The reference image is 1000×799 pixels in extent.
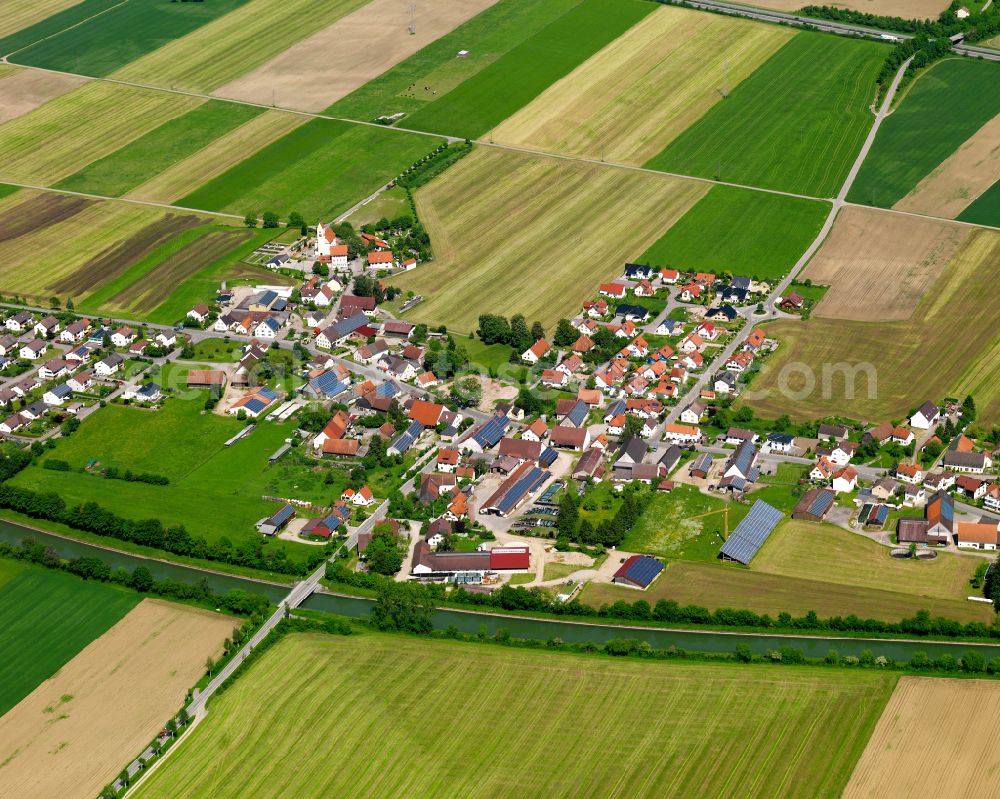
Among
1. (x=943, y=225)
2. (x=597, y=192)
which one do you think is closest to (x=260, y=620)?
(x=597, y=192)

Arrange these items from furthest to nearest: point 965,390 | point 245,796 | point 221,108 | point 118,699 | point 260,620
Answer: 1. point 221,108
2. point 965,390
3. point 260,620
4. point 118,699
5. point 245,796

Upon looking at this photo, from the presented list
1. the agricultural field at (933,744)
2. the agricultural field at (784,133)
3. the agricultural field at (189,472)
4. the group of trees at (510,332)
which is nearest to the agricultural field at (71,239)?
the agricultural field at (189,472)

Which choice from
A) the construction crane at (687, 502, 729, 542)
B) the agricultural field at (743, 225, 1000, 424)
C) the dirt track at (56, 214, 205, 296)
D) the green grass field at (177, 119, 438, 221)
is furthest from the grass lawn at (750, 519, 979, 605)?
the dirt track at (56, 214, 205, 296)

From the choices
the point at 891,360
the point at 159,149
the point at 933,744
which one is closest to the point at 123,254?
the point at 159,149

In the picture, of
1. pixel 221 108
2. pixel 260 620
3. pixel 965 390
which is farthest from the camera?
pixel 221 108

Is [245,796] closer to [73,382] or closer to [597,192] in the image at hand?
[73,382]

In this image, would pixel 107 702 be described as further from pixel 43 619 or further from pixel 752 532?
pixel 752 532

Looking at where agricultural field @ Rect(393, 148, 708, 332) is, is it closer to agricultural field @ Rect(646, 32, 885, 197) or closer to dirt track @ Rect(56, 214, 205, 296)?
agricultural field @ Rect(646, 32, 885, 197)
